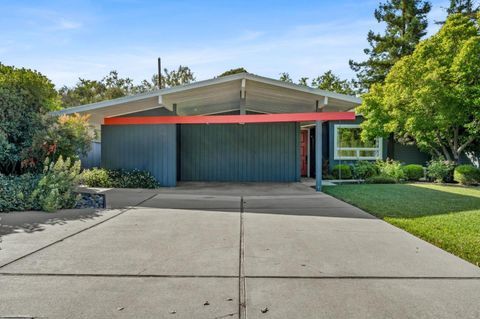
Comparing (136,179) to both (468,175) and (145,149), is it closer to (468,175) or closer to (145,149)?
(145,149)

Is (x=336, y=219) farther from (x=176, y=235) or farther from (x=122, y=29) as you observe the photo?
(x=122, y=29)

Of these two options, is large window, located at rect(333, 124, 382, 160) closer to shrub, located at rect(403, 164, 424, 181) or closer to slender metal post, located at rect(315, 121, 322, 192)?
shrub, located at rect(403, 164, 424, 181)

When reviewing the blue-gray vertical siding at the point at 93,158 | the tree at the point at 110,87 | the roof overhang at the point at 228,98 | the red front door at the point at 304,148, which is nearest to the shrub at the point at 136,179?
the roof overhang at the point at 228,98

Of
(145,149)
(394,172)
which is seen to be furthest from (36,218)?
(394,172)

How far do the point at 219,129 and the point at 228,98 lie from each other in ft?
5.93

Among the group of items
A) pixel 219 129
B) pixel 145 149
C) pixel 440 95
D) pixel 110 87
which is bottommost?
pixel 145 149

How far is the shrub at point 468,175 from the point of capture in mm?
11258

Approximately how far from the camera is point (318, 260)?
11.3ft

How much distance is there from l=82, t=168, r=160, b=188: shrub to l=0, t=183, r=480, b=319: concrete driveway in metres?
4.30

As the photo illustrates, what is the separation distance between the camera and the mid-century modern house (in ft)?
30.1

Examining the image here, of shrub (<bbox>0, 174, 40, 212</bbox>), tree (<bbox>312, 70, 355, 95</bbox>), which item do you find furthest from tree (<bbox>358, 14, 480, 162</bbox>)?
tree (<bbox>312, 70, 355, 95</bbox>)

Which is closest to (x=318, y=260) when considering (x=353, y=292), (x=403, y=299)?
(x=353, y=292)

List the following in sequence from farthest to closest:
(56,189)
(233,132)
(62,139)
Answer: (233,132), (62,139), (56,189)

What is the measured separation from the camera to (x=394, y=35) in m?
20.5
